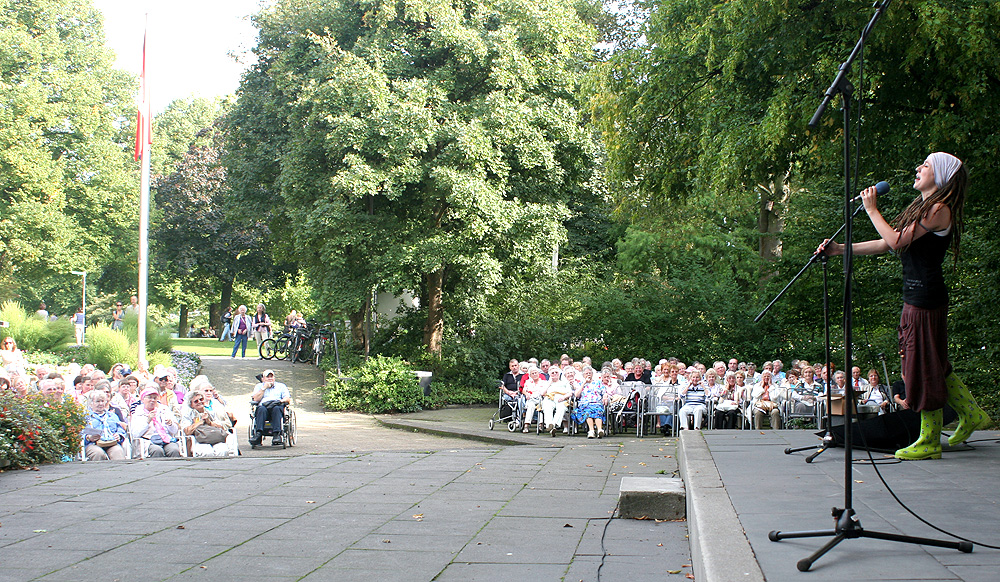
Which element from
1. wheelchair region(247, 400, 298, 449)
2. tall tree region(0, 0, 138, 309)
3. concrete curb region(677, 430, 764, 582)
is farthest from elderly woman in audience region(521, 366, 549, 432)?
tall tree region(0, 0, 138, 309)

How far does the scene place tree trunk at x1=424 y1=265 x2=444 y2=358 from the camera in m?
23.2

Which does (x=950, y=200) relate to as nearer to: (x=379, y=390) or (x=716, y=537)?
(x=716, y=537)

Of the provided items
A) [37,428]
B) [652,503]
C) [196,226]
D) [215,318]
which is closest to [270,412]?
[37,428]

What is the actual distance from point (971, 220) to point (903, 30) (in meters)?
4.56

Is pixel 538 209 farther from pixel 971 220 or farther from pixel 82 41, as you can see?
pixel 82 41

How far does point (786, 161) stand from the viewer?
10.9 m

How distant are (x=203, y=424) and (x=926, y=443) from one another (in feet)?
30.3

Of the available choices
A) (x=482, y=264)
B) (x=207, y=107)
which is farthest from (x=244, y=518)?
(x=207, y=107)

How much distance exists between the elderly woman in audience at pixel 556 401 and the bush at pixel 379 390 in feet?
18.2

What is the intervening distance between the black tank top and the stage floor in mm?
1157

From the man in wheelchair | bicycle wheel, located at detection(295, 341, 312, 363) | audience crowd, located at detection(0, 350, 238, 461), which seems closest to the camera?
audience crowd, located at detection(0, 350, 238, 461)

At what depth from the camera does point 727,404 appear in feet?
46.1

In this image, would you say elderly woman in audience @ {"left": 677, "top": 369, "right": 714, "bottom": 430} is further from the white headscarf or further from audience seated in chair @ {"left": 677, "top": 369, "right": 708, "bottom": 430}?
the white headscarf

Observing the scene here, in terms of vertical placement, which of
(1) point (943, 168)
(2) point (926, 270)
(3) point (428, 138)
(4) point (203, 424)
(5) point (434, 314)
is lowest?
(4) point (203, 424)
